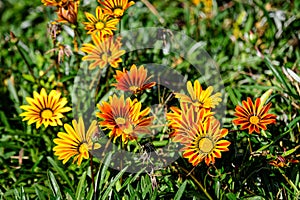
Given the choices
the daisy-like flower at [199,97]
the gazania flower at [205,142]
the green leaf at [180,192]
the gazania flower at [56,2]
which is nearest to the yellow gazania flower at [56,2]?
the gazania flower at [56,2]

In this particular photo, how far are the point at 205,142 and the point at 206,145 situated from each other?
10mm

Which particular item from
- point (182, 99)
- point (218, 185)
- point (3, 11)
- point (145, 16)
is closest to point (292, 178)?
point (218, 185)

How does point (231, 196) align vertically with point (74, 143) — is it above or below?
below

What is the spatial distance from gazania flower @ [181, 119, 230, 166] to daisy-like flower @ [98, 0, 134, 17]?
18.4 inches

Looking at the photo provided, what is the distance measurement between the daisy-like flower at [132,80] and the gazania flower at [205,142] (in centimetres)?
22

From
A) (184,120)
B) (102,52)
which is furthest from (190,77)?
(184,120)

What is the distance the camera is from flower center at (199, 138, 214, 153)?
1472 mm

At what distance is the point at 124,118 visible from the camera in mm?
1478

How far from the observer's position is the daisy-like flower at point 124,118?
1.44 m

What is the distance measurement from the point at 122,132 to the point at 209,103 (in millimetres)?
298

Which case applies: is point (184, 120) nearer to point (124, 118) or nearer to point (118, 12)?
point (124, 118)

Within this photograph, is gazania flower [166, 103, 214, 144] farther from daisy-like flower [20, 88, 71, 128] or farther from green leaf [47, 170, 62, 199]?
green leaf [47, 170, 62, 199]

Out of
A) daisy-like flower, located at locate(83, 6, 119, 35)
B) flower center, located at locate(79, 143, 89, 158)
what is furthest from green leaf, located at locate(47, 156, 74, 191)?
daisy-like flower, located at locate(83, 6, 119, 35)

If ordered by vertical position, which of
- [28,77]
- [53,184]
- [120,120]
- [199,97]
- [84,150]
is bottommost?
[53,184]
